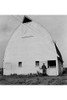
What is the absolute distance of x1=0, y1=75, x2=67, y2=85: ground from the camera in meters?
5.17

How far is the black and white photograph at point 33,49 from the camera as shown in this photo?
17.1 ft

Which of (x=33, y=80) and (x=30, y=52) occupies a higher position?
(x=30, y=52)

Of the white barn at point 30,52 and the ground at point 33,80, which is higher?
the white barn at point 30,52

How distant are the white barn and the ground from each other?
0.29 feet

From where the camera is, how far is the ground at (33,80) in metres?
5.17

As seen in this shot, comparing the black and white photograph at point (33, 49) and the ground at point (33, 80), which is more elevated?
the black and white photograph at point (33, 49)

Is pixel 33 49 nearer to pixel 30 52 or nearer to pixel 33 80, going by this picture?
pixel 30 52

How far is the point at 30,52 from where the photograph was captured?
17.6 ft

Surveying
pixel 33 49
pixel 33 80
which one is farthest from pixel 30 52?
pixel 33 80

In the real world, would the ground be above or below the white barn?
below

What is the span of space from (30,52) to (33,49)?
0.09 metres

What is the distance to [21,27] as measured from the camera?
212 inches
